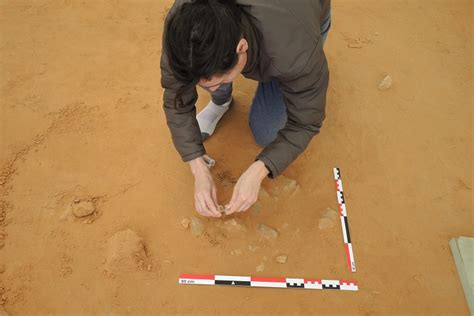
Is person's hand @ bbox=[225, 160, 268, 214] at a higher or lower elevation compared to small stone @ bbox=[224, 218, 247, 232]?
higher

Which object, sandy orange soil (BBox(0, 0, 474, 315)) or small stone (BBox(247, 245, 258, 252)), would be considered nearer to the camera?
sandy orange soil (BBox(0, 0, 474, 315))

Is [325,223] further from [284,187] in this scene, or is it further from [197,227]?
[197,227]

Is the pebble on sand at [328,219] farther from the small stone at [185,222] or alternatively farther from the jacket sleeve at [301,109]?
the small stone at [185,222]

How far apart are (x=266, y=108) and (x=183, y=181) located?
2.13 feet

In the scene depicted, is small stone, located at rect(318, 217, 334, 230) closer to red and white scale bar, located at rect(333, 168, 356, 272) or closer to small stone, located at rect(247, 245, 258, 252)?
red and white scale bar, located at rect(333, 168, 356, 272)

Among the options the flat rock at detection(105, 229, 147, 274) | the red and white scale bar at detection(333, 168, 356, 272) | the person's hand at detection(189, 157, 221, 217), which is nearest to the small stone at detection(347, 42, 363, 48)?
the red and white scale bar at detection(333, 168, 356, 272)

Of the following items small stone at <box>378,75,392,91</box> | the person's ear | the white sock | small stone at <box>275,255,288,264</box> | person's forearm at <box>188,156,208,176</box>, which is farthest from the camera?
small stone at <box>378,75,392,91</box>

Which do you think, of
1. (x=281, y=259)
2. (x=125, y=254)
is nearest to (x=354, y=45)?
(x=281, y=259)

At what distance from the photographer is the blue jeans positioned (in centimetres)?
200

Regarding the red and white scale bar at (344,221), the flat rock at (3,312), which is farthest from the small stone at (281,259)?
the flat rock at (3,312)

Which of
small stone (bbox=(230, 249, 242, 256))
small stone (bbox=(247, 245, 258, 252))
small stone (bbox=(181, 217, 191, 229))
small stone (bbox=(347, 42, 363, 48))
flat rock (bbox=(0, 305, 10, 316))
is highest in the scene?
small stone (bbox=(347, 42, 363, 48))

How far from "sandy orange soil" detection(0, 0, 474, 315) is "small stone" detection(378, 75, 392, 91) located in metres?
0.04

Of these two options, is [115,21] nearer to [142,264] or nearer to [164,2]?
[164,2]

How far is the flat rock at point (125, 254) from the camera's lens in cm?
184
